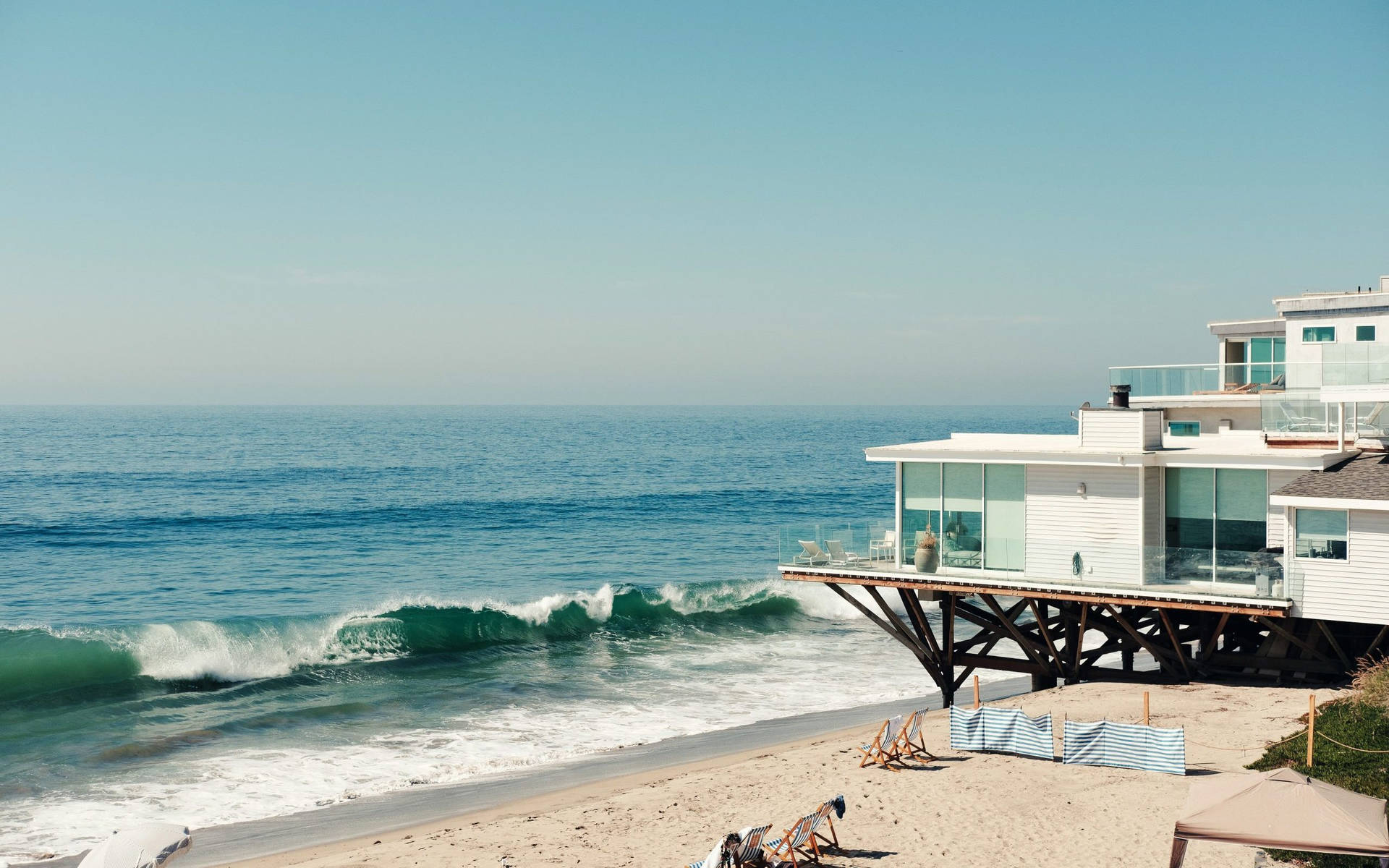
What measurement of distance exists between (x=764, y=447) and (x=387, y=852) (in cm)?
10967

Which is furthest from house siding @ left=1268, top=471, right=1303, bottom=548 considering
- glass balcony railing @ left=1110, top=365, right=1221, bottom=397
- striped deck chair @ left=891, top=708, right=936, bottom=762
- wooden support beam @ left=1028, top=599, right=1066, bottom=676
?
glass balcony railing @ left=1110, top=365, right=1221, bottom=397

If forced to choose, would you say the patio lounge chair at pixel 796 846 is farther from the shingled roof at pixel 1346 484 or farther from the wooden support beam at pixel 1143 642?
the shingled roof at pixel 1346 484

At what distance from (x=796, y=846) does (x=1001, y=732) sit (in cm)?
540

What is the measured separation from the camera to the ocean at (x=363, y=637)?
19844 millimetres

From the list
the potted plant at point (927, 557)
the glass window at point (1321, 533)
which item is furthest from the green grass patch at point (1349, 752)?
the potted plant at point (927, 557)

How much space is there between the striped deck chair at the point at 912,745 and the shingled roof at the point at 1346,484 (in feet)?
21.8

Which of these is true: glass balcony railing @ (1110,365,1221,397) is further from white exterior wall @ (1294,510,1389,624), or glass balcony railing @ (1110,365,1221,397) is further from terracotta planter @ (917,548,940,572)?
white exterior wall @ (1294,510,1389,624)

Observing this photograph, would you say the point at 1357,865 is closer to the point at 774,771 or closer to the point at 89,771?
the point at 774,771

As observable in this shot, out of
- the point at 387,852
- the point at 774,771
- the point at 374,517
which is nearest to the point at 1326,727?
the point at 774,771

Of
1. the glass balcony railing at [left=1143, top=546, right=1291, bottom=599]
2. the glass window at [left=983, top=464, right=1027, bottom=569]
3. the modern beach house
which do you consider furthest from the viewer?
the glass window at [left=983, top=464, right=1027, bottom=569]

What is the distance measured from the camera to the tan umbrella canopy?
A: 8711 mm

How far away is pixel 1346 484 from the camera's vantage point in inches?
648

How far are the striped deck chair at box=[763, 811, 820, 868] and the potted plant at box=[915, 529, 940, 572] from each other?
8.06 meters

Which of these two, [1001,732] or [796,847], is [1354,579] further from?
[796,847]
